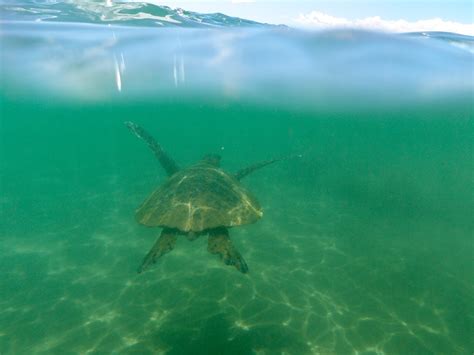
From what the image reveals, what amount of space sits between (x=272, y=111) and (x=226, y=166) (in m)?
43.9

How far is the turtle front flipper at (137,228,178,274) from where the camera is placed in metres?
7.22

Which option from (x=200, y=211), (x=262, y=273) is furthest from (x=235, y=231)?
(x=200, y=211)

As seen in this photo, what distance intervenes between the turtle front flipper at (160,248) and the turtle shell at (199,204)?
252mm

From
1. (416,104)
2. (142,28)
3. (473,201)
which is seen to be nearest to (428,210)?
(473,201)

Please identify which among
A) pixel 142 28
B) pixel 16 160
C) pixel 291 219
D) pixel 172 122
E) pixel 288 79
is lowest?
pixel 172 122

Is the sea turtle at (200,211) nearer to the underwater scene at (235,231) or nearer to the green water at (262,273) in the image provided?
the underwater scene at (235,231)

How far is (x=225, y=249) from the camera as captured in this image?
24.4 ft

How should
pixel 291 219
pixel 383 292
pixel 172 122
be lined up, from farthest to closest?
pixel 172 122
pixel 291 219
pixel 383 292

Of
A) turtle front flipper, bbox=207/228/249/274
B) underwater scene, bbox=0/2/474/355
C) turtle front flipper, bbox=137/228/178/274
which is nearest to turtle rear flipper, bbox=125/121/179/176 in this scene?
underwater scene, bbox=0/2/474/355

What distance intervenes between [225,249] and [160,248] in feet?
5.17

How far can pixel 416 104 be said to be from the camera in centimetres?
4447

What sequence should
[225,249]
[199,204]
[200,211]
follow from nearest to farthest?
[225,249], [200,211], [199,204]

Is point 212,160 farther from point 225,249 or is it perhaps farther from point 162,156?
point 225,249

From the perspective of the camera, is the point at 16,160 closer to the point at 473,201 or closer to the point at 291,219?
the point at 291,219
